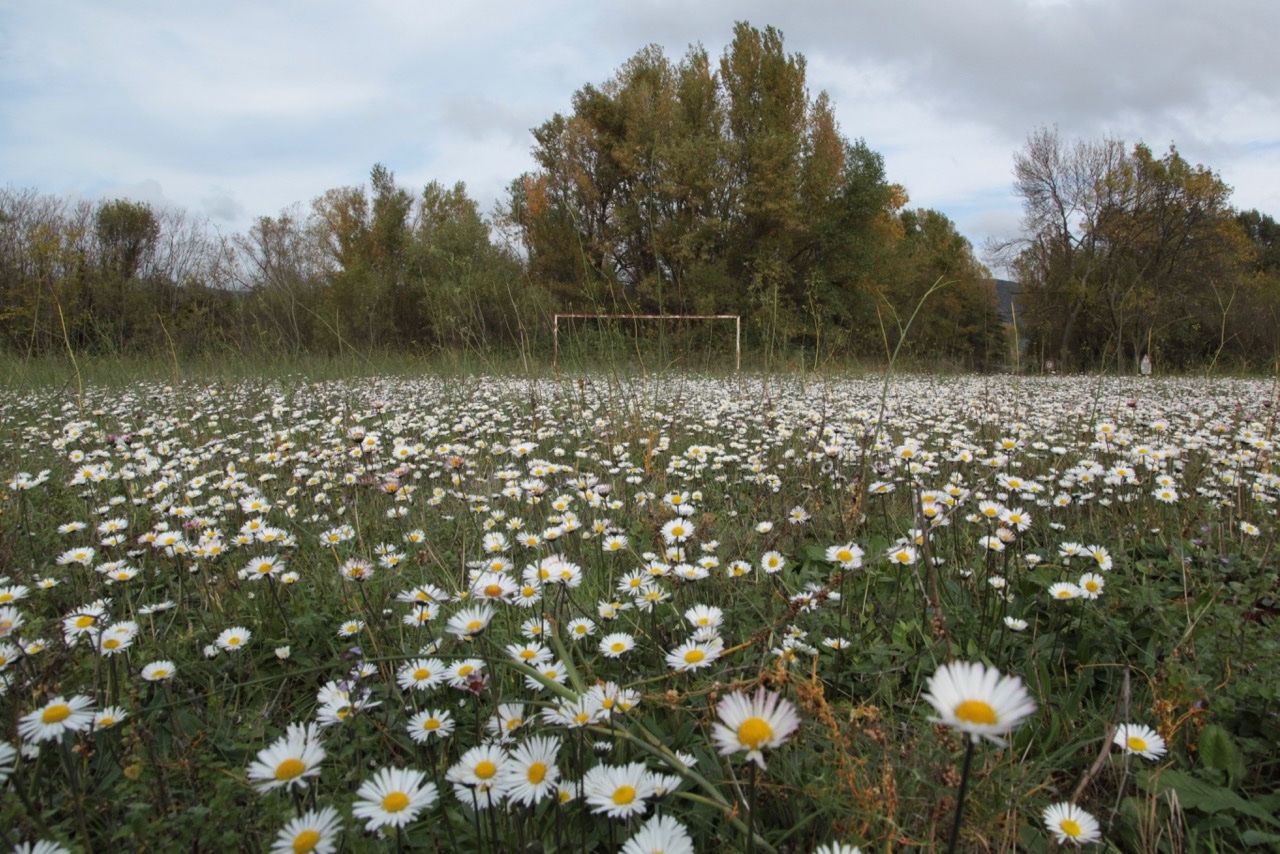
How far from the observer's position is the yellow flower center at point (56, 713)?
0.98m

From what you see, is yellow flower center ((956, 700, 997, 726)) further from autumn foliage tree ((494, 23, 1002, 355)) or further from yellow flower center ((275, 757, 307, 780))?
autumn foliage tree ((494, 23, 1002, 355))

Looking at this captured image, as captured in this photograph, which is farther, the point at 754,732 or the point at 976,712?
the point at 754,732

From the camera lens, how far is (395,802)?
2.90 feet

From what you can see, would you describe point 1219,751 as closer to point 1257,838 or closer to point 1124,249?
point 1257,838

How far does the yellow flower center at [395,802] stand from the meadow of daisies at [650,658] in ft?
0.06

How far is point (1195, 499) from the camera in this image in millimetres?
2807

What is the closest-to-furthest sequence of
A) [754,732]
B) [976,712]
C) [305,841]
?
[976,712] → [754,732] → [305,841]

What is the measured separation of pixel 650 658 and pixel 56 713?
1.14 meters

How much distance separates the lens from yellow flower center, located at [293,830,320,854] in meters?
0.79

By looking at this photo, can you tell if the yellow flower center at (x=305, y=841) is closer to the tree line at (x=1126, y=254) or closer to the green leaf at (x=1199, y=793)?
the green leaf at (x=1199, y=793)

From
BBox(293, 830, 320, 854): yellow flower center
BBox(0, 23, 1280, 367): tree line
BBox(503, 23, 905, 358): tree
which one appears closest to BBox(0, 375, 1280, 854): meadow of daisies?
BBox(293, 830, 320, 854): yellow flower center

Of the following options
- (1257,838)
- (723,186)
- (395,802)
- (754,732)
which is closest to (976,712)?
(754,732)

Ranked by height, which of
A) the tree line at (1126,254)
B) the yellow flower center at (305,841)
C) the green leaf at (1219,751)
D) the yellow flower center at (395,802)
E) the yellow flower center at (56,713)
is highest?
the tree line at (1126,254)

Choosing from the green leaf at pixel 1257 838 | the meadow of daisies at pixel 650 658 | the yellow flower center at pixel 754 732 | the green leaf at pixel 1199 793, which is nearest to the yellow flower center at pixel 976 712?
the meadow of daisies at pixel 650 658
